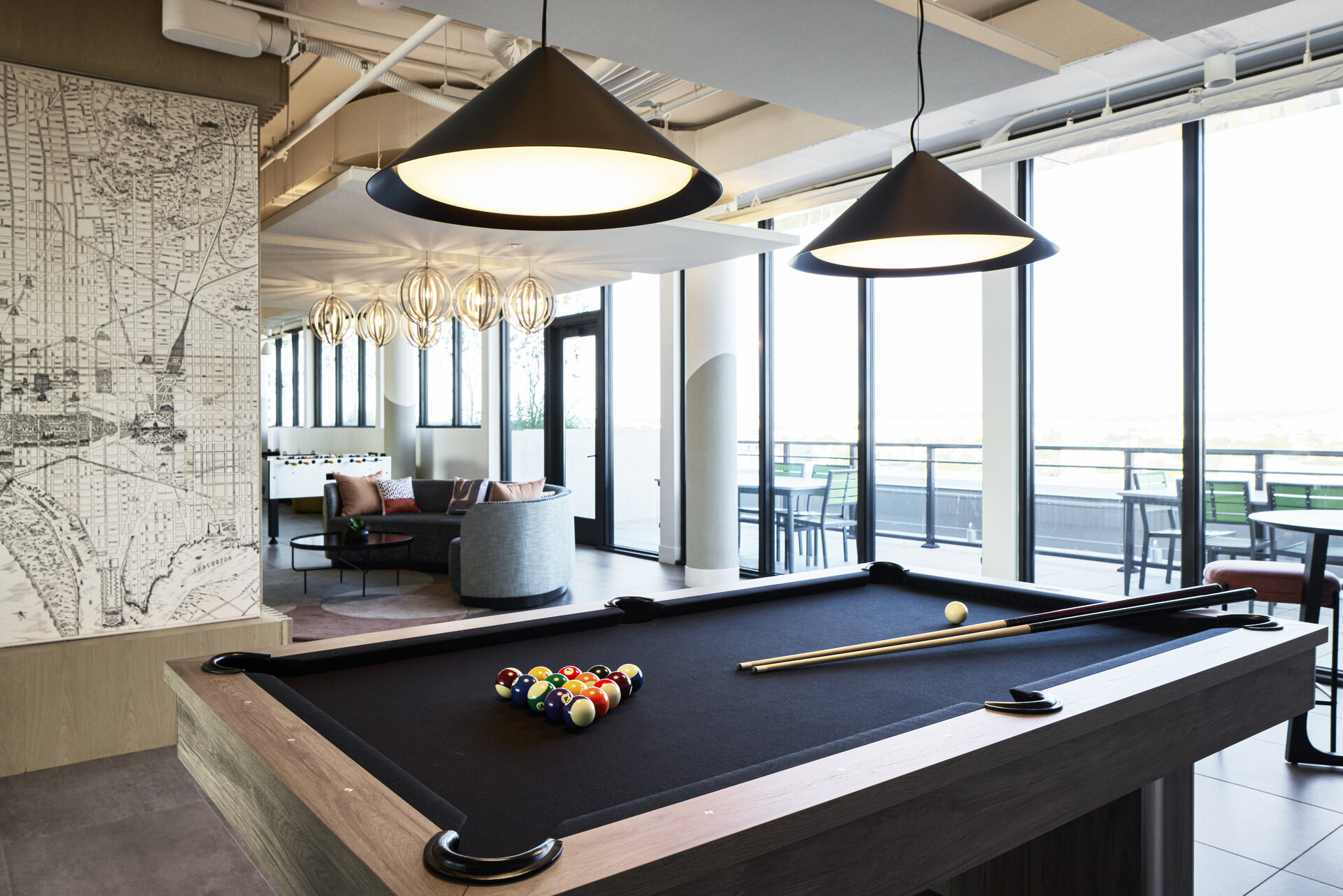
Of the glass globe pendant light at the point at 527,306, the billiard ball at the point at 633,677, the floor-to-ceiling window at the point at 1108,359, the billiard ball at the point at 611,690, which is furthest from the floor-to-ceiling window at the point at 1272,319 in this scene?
the glass globe pendant light at the point at 527,306

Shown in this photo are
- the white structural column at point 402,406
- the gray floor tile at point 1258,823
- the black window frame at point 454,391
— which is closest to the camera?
the gray floor tile at point 1258,823

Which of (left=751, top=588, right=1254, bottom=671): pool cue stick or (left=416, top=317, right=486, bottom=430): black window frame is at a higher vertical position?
(left=416, top=317, right=486, bottom=430): black window frame

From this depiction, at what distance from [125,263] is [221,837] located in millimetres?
2254

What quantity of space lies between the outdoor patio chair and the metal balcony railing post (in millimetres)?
1400

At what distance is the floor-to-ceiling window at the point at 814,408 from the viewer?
21.6ft

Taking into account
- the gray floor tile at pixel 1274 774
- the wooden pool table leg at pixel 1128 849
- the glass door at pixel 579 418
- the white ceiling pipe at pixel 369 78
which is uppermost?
the white ceiling pipe at pixel 369 78

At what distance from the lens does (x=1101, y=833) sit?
2.15 m

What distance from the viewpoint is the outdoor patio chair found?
4805 millimetres

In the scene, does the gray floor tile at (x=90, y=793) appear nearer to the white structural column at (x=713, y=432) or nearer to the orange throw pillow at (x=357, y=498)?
the white structural column at (x=713, y=432)

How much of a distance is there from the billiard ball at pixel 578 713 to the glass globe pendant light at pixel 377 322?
6246 millimetres

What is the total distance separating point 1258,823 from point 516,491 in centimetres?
546

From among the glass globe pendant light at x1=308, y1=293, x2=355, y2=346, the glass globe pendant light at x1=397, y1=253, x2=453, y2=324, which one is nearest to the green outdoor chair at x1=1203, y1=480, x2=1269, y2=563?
the glass globe pendant light at x1=397, y1=253, x2=453, y2=324

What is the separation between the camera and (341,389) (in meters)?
14.4

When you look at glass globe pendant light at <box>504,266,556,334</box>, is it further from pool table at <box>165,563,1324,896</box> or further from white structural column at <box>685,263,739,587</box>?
pool table at <box>165,563,1324,896</box>
